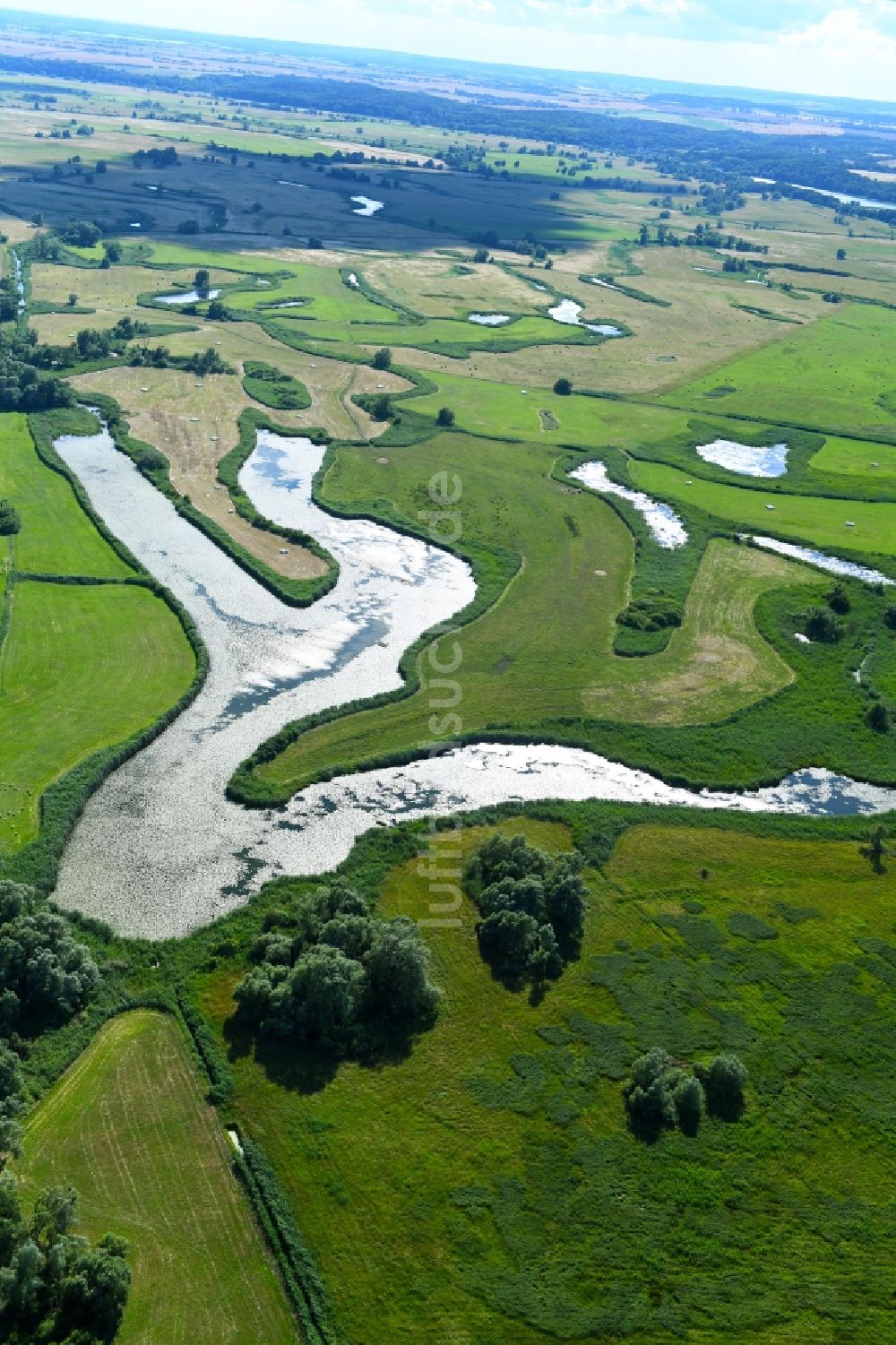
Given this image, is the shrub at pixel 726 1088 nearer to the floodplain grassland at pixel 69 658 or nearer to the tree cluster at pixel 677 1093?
the tree cluster at pixel 677 1093

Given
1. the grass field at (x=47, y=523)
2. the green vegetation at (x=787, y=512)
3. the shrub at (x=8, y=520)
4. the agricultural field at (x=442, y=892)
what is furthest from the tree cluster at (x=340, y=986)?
the green vegetation at (x=787, y=512)

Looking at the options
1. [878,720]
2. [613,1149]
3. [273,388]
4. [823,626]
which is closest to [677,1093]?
[613,1149]

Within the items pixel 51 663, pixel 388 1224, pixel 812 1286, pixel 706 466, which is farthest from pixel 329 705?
pixel 706 466

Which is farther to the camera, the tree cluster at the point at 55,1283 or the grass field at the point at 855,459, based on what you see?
the grass field at the point at 855,459

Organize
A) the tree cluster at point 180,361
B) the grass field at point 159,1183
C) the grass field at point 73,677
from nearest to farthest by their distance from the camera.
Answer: the grass field at point 159,1183 < the grass field at point 73,677 < the tree cluster at point 180,361

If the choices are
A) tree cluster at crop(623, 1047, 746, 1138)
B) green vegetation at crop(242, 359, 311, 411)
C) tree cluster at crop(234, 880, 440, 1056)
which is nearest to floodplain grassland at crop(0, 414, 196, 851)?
tree cluster at crop(234, 880, 440, 1056)

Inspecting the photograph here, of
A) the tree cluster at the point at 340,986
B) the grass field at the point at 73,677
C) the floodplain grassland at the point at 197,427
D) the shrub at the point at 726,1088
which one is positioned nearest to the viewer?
the shrub at the point at 726,1088

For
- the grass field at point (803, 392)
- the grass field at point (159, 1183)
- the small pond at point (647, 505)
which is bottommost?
the grass field at point (159, 1183)
